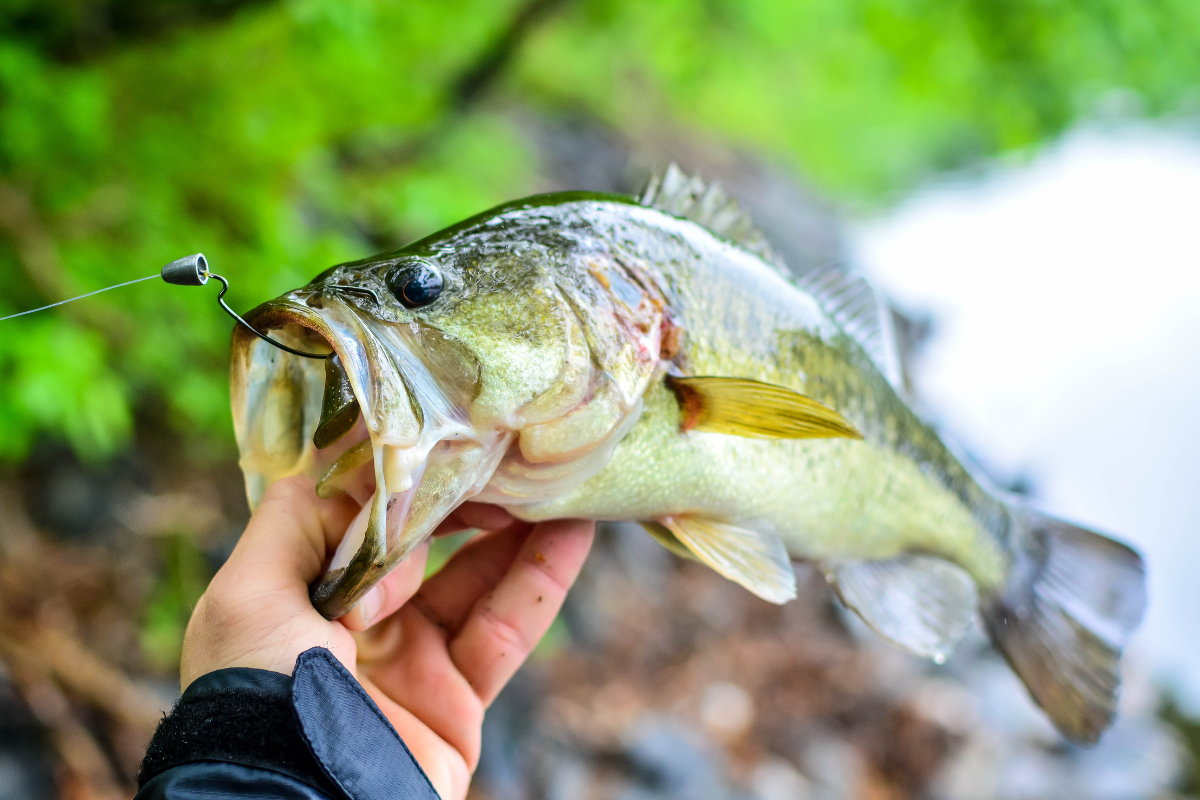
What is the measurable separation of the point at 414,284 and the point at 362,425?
9.2 inches

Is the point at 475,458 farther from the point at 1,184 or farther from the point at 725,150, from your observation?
the point at 725,150

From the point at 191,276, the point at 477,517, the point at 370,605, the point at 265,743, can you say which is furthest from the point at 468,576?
the point at 191,276

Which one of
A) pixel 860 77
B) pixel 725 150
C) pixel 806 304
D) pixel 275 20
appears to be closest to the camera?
pixel 806 304

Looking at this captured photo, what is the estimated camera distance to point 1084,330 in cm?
1245

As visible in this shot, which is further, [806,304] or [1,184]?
[1,184]

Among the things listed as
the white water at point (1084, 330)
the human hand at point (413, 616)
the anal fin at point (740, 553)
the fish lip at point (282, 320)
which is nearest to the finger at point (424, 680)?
the human hand at point (413, 616)

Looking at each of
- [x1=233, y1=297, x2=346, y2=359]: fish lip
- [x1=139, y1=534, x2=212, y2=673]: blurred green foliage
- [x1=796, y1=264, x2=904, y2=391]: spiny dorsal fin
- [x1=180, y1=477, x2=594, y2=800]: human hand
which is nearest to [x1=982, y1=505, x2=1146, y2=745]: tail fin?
[x1=796, y1=264, x2=904, y2=391]: spiny dorsal fin

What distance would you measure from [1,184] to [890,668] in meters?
5.42

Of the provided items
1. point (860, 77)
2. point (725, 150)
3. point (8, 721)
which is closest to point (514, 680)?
point (8, 721)

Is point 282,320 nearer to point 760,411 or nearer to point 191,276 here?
point 191,276

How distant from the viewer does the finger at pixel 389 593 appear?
123 centimetres

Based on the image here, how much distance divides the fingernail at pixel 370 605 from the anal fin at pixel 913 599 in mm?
1018

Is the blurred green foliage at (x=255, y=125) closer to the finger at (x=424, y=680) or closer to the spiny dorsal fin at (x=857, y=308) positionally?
the finger at (x=424, y=680)

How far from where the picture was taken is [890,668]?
527cm
